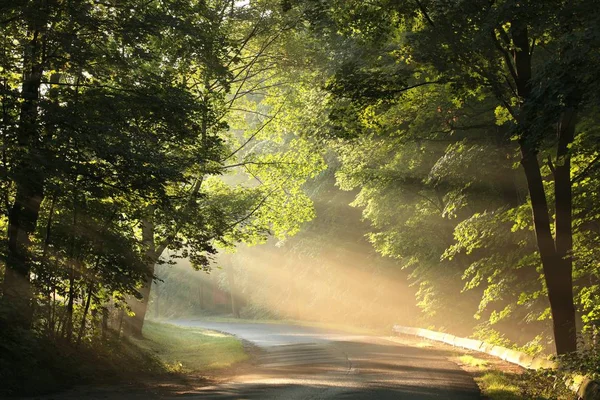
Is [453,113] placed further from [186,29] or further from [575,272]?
[186,29]

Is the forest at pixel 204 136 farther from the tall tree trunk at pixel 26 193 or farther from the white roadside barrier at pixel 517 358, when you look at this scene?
the white roadside barrier at pixel 517 358

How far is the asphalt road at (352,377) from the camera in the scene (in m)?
11.8

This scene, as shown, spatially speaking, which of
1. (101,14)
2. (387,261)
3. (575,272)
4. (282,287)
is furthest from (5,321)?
(282,287)

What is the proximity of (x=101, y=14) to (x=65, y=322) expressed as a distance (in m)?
6.94

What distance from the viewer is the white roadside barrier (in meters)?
8.88

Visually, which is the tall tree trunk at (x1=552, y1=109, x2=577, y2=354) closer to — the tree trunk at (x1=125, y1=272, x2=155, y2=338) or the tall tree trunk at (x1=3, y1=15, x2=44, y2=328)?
the tall tree trunk at (x1=3, y1=15, x2=44, y2=328)

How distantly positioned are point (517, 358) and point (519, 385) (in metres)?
4.40

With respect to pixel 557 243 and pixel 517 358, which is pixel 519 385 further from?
pixel 517 358

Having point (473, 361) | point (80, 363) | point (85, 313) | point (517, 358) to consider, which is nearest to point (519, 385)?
point (517, 358)

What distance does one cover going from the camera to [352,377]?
14.7 m

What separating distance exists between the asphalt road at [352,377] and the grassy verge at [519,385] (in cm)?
31

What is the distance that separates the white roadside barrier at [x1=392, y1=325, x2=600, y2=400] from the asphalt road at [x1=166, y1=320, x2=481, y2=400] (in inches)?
43.0

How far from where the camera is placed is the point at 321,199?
128ft

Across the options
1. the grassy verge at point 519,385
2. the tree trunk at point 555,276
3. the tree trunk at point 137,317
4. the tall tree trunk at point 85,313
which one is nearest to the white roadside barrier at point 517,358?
the grassy verge at point 519,385
